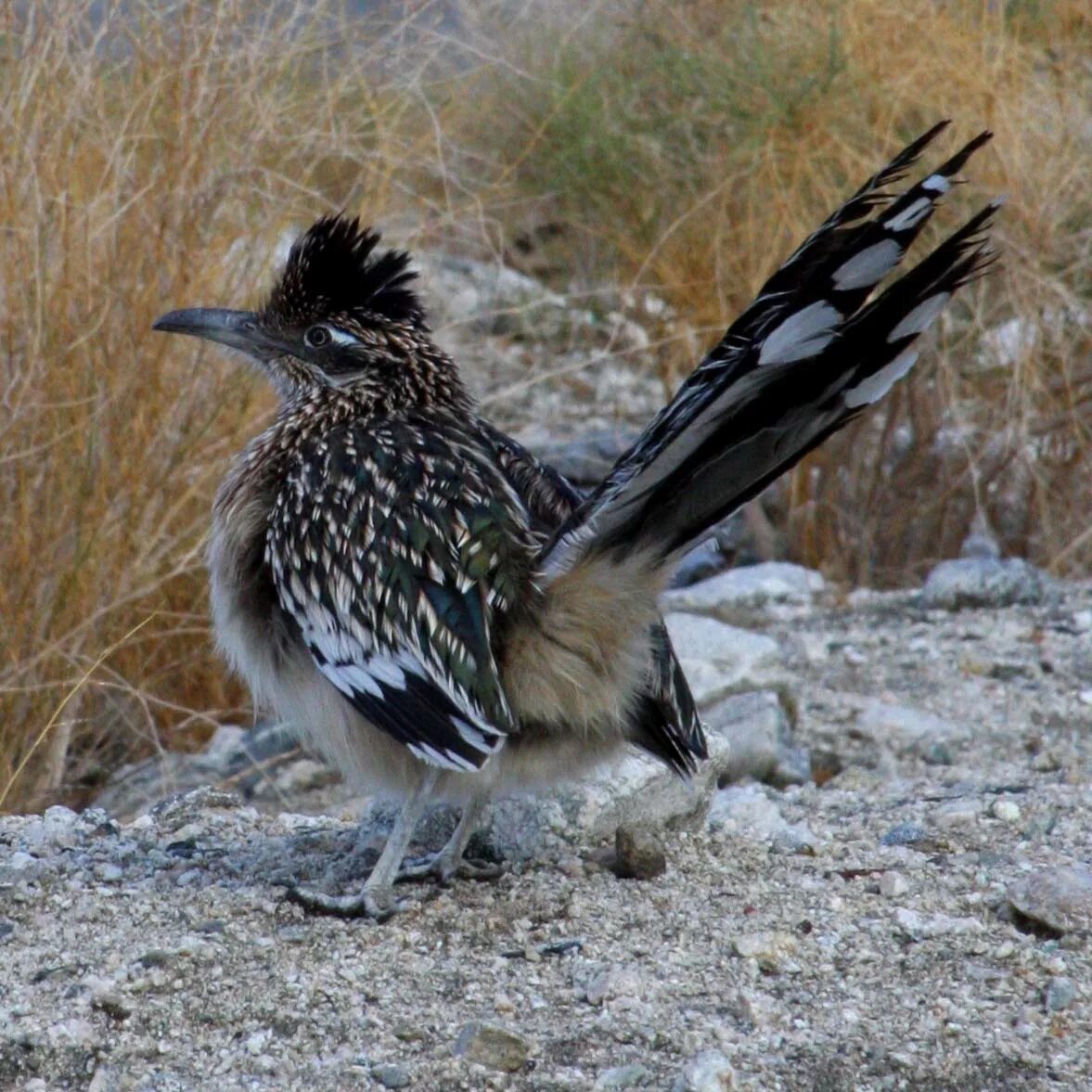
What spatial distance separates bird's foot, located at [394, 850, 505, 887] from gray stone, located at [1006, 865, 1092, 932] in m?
1.28

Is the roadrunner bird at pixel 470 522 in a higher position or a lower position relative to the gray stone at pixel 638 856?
higher

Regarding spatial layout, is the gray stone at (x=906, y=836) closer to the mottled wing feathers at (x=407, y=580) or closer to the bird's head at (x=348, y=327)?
the mottled wing feathers at (x=407, y=580)

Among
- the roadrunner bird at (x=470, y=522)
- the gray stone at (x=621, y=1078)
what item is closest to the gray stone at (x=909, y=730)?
the roadrunner bird at (x=470, y=522)

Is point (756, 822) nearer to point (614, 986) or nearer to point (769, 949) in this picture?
point (769, 949)

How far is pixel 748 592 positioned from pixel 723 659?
168 cm

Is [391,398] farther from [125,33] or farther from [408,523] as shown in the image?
[125,33]

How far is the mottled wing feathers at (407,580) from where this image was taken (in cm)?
440

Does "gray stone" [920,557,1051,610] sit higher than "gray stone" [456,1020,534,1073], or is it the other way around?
"gray stone" [920,557,1051,610]

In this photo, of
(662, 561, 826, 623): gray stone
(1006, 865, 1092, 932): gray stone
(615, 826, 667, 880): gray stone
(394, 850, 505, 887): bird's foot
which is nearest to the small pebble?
(1006, 865, 1092, 932): gray stone

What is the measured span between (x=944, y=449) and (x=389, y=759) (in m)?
5.41

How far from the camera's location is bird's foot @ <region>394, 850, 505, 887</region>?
4871 millimetres

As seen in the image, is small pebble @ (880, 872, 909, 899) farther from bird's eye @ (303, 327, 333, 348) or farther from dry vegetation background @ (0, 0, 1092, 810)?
dry vegetation background @ (0, 0, 1092, 810)

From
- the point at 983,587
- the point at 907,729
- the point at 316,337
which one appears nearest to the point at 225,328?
the point at 316,337

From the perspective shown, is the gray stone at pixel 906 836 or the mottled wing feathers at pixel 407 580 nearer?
the mottled wing feathers at pixel 407 580
